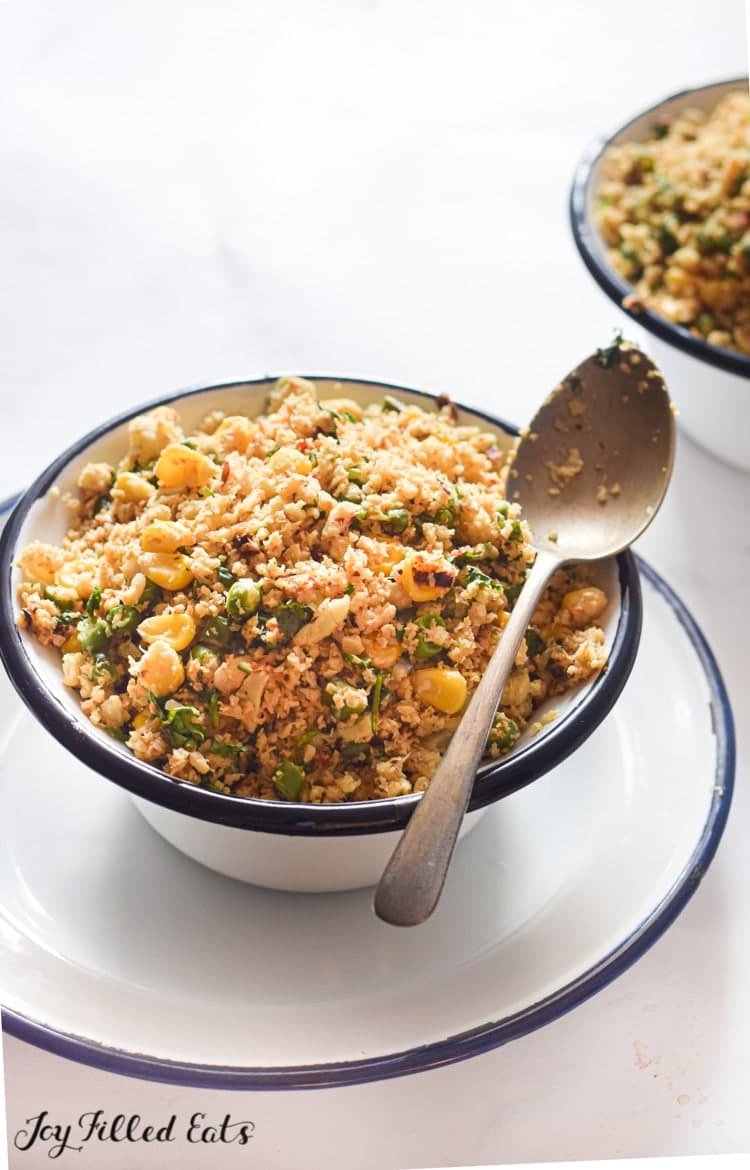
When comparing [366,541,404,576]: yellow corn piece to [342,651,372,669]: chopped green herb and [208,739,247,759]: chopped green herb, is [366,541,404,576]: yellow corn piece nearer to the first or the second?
[342,651,372,669]: chopped green herb

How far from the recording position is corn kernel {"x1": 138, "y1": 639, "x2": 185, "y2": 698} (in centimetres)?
152

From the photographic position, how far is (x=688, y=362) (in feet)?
7.62

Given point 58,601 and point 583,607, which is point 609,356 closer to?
point 583,607

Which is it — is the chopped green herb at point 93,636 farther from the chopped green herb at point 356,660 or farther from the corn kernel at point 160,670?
the chopped green herb at point 356,660

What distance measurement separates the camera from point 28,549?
1.72 meters

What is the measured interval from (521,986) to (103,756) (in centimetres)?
58

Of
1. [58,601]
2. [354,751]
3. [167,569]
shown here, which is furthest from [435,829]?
[58,601]

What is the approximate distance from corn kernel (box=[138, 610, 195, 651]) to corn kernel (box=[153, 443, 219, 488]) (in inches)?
9.4


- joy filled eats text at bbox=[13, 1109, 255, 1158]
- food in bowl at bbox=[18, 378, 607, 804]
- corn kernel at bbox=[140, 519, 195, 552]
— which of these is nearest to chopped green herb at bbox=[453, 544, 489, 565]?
food in bowl at bbox=[18, 378, 607, 804]

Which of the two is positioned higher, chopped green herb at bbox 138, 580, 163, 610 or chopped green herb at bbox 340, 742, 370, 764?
chopped green herb at bbox 138, 580, 163, 610

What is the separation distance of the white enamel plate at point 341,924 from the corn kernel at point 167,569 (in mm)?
395

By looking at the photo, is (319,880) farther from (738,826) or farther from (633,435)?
(633,435)

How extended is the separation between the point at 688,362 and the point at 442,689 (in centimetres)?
106

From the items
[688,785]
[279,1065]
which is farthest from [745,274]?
[279,1065]
